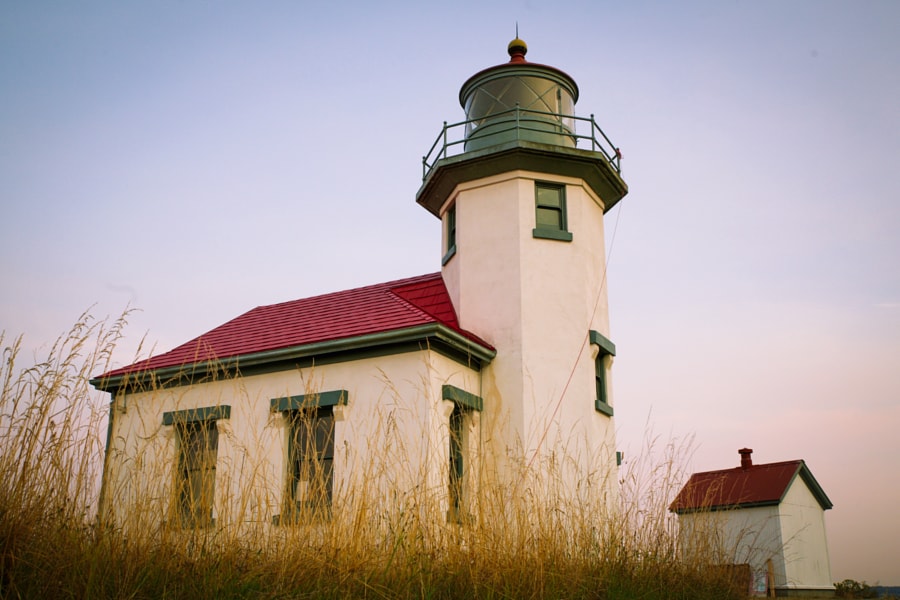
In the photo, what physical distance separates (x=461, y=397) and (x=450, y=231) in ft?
13.2

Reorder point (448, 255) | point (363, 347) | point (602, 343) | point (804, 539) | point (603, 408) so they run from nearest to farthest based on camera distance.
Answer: point (363, 347) < point (603, 408) < point (602, 343) < point (448, 255) < point (804, 539)

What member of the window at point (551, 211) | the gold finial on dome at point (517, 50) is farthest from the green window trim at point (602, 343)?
the gold finial on dome at point (517, 50)

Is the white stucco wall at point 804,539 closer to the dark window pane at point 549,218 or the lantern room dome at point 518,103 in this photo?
the dark window pane at point 549,218

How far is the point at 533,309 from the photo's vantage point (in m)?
13.0

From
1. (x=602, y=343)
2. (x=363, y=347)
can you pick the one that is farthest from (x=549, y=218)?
(x=363, y=347)

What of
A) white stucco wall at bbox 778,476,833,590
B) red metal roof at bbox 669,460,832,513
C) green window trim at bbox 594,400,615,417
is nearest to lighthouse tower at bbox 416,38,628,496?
green window trim at bbox 594,400,615,417

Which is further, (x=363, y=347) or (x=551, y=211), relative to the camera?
(x=551, y=211)

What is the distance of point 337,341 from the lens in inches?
476

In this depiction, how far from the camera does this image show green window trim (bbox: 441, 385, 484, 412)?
1170 cm

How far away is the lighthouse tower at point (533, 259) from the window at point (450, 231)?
0.08 ft

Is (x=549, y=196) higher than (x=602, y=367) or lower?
higher

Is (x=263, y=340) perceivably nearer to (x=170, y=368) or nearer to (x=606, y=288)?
(x=170, y=368)

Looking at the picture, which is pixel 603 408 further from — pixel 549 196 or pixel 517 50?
pixel 517 50

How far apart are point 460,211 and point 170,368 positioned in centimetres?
578
